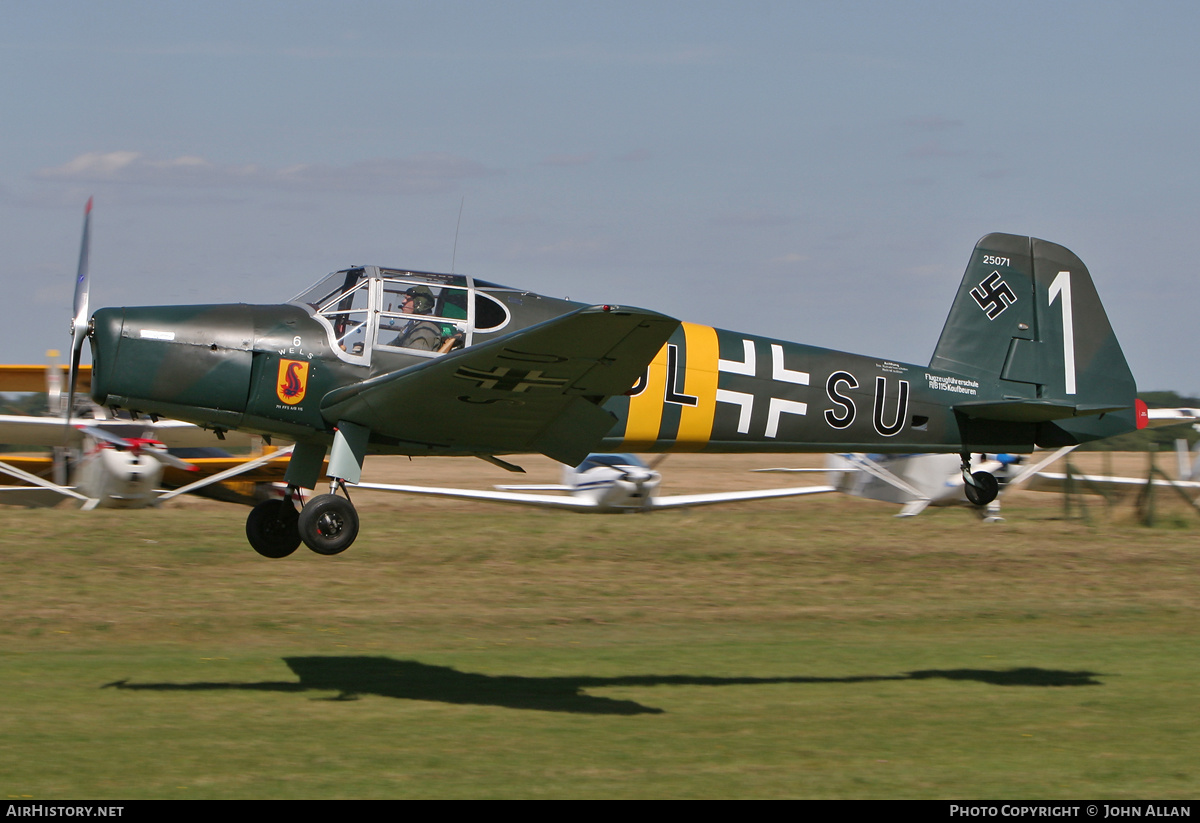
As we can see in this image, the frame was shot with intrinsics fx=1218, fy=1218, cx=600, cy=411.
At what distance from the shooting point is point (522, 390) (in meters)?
9.10

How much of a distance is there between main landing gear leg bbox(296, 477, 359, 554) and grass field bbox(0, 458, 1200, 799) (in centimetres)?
146

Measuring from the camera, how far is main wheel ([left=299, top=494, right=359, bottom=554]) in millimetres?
9086

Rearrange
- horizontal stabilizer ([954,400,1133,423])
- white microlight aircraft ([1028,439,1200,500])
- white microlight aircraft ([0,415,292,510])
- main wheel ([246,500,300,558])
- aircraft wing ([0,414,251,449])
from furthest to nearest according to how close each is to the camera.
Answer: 1. white microlight aircraft ([1028,439,1200,500])
2. aircraft wing ([0,414,251,449])
3. white microlight aircraft ([0,415,292,510])
4. horizontal stabilizer ([954,400,1133,423])
5. main wheel ([246,500,300,558])

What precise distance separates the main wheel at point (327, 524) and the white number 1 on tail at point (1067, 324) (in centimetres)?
697

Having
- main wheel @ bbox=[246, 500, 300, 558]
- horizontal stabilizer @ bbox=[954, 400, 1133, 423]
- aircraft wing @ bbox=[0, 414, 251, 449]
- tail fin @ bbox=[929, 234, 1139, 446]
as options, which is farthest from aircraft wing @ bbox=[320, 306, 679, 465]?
aircraft wing @ bbox=[0, 414, 251, 449]

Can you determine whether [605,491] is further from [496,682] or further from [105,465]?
[496,682]

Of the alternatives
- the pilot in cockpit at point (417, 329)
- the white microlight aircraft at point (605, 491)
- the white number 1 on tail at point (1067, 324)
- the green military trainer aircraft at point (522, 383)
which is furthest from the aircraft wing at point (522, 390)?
the white microlight aircraft at point (605, 491)

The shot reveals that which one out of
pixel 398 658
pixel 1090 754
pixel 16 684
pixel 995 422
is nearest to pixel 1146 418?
pixel 995 422

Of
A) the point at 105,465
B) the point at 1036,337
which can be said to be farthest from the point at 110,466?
the point at 1036,337

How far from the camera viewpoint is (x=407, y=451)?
10070 millimetres

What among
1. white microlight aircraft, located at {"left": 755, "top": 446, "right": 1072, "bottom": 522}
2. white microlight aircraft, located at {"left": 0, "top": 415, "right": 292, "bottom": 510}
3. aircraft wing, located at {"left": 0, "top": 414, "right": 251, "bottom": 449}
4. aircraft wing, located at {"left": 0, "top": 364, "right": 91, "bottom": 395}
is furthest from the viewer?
white microlight aircraft, located at {"left": 755, "top": 446, "right": 1072, "bottom": 522}

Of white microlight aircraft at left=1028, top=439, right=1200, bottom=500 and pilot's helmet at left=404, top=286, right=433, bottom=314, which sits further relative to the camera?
white microlight aircraft at left=1028, top=439, right=1200, bottom=500

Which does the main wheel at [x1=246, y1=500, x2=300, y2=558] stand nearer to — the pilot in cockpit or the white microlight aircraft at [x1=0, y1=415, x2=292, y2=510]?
the pilot in cockpit

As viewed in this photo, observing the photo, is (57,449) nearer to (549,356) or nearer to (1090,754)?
(549,356)
